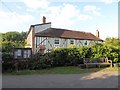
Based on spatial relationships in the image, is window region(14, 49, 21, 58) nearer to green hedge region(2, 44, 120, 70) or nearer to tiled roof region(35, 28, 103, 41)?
green hedge region(2, 44, 120, 70)

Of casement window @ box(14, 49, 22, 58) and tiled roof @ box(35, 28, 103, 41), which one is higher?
tiled roof @ box(35, 28, 103, 41)

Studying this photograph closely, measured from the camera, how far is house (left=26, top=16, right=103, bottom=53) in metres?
37.6

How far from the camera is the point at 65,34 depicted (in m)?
43.0

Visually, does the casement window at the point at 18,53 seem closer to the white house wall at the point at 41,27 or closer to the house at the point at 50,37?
the house at the point at 50,37

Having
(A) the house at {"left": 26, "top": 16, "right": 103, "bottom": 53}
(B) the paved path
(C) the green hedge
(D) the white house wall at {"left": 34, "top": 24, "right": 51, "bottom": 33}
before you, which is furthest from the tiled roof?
(B) the paved path

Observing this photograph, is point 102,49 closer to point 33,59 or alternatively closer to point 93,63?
point 93,63

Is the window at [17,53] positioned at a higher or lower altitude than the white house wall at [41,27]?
lower

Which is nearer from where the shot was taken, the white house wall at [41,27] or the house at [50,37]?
the house at [50,37]

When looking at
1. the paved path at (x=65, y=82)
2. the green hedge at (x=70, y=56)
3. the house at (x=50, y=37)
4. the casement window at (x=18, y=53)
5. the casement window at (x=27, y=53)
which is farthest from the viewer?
the house at (x=50, y=37)

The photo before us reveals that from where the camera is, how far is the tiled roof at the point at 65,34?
39.9m

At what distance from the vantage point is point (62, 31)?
1735 inches

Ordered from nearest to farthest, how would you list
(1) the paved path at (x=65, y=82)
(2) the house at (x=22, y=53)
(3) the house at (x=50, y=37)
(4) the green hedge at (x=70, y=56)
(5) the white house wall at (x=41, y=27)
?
(1) the paved path at (x=65, y=82), (4) the green hedge at (x=70, y=56), (2) the house at (x=22, y=53), (3) the house at (x=50, y=37), (5) the white house wall at (x=41, y=27)

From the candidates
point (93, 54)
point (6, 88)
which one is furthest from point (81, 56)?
point (6, 88)

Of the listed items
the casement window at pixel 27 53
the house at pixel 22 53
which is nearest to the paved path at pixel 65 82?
the house at pixel 22 53
